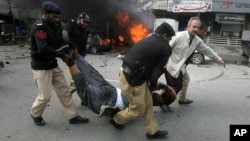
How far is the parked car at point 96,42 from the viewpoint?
621 inches

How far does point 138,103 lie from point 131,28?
586 inches

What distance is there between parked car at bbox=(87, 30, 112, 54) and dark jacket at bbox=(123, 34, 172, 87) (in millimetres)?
12280

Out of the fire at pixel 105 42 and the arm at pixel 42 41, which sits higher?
the arm at pixel 42 41

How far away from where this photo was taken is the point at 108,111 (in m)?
4.08

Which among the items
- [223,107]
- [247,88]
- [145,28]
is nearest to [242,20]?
[145,28]

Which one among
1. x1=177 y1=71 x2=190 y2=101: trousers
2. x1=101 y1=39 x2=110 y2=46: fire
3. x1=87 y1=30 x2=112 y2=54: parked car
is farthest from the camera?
x1=101 y1=39 x2=110 y2=46: fire

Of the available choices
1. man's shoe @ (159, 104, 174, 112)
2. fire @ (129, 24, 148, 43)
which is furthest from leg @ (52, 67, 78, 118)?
fire @ (129, 24, 148, 43)

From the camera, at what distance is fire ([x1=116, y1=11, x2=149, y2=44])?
57.4 feet

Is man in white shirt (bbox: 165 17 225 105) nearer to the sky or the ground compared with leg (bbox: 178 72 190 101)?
nearer to the sky

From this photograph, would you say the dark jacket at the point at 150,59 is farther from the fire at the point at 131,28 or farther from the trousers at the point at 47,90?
the fire at the point at 131,28

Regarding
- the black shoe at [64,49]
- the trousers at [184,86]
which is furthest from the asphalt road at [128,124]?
the black shoe at [64,49]

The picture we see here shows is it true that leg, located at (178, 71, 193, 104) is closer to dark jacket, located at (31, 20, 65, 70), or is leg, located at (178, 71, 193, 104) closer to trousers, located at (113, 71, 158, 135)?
trousers, located at (113, 71, 158, 135)

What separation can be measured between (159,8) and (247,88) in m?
13.5

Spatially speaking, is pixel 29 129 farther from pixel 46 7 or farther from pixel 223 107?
pixel 223 107
